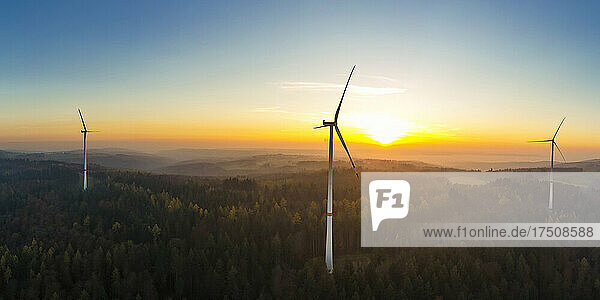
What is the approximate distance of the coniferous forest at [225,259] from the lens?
68.5m

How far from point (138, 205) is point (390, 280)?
275 feet

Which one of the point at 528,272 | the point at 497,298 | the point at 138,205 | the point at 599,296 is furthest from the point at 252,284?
the point at 138,205

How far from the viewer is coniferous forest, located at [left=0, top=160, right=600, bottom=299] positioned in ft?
225

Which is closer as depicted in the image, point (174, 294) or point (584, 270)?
point (174, 294)

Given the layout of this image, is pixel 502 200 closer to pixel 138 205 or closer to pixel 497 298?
pixel 497 298

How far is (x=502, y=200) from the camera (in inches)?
6088

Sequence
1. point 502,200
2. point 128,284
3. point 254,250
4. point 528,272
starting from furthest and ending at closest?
point 502,200, point 254,250, point 528,272, point 128,284

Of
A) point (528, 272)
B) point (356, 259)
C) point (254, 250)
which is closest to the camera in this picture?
point (528, 272)

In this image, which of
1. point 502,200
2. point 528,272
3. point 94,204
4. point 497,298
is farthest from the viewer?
point 502,200

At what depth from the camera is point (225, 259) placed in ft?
263

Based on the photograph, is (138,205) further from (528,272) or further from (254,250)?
(528,272)

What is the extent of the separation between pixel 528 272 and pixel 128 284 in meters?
67.4

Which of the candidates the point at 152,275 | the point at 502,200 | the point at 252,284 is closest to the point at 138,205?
the point at 152,275

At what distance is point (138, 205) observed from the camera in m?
127
